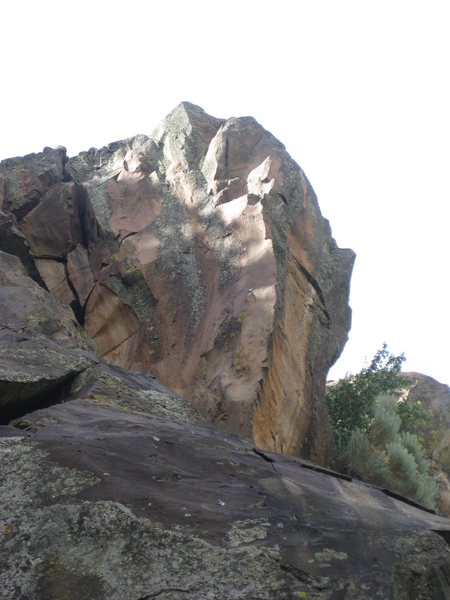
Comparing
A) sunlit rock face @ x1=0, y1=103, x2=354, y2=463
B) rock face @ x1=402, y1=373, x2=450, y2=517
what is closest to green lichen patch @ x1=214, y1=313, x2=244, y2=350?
sunlit rock face @ x1=0, y1=103, x2=354, y2=463

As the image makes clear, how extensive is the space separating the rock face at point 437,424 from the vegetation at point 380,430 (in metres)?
0.51

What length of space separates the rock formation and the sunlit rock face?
35 mm

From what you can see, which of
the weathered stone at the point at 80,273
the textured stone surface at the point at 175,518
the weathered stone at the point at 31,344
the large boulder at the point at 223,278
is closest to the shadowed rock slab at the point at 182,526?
the textured stone surface at the point at 175,518

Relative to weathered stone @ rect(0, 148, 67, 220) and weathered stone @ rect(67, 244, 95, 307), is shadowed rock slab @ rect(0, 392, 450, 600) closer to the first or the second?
weathered stone @ rect(67, 244, 95, 307)

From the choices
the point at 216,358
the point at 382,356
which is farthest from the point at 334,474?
the point at 382,356

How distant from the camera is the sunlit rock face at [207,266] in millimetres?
9680

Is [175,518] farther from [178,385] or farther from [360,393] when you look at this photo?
[360,393]

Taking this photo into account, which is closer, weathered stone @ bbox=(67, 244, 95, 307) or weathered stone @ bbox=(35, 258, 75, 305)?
weathered stone @ bbox=(35, 258, 75, 305)

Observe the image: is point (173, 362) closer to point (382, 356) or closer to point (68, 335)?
point (68, 335)

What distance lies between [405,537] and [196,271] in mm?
6867

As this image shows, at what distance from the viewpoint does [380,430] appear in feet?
44.4

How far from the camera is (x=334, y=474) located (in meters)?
6.37

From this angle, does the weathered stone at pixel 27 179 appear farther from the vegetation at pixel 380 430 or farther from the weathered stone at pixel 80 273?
the vegetation at pixel 380 430

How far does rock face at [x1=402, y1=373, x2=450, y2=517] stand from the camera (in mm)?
16031
